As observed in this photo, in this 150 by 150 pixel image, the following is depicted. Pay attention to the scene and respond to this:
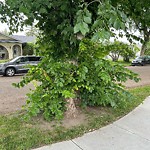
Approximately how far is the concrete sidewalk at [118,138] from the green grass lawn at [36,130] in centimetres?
16

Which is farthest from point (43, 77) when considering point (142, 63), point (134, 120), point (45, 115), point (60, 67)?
point (142, 63)

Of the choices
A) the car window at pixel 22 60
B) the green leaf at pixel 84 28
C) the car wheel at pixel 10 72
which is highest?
the green leaf at pixel 84 28

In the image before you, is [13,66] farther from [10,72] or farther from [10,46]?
[10,46]

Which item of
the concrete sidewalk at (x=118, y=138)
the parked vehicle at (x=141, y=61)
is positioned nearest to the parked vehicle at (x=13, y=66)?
the concrete sidewalk at (x=118, y=138)

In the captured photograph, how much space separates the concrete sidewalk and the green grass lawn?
0.54ft

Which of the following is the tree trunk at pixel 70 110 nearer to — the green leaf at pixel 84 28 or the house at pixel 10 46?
the green leaf at pixel 84 28

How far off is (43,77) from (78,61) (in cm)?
86

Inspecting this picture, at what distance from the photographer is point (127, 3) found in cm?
446

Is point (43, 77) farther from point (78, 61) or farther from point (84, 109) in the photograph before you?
point (84, 109)

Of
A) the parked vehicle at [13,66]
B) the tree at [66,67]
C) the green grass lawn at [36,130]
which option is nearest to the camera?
the green grass lawn at [36,130]

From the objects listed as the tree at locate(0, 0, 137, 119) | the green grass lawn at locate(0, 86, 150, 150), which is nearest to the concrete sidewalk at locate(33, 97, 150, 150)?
the green grass lawn at locate(0, 86, 150, 150)

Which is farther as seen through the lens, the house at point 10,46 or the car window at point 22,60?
the house at point 10,46

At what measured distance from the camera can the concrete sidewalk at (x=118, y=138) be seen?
134 inches

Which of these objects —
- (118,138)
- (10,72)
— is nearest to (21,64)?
(10,72)
